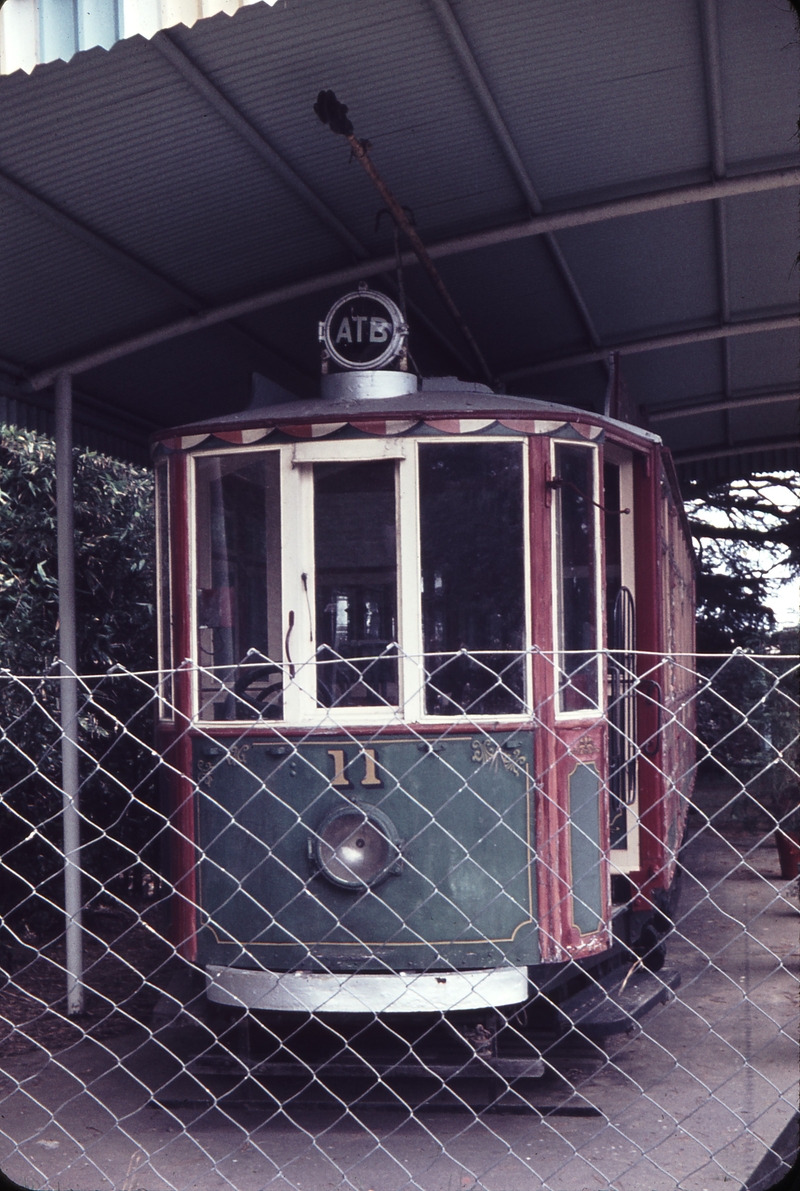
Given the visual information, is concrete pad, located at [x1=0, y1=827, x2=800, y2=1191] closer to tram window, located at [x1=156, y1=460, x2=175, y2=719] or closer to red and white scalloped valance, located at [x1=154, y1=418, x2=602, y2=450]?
tram window, located at [x1=156, y1=460, x2=175, y2=719]

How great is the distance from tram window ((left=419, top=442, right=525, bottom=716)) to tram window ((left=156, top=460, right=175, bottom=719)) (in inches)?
44.5

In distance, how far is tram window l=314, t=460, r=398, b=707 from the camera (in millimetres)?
4523

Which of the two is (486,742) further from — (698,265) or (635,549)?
(698,265)

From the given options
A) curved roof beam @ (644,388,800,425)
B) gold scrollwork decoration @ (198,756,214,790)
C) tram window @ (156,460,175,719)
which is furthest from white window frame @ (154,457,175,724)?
curved roof beam @ (644,388,800,425)

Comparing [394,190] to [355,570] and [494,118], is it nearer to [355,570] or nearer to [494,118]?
[494,118]

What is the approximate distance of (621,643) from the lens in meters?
5.45

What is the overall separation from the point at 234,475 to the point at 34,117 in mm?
1463

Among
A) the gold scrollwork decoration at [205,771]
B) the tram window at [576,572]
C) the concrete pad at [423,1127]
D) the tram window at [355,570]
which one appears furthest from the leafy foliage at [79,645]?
the tram window at [576,572]

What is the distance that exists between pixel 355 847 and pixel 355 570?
3.40ft

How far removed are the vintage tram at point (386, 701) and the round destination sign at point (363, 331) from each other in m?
0.14

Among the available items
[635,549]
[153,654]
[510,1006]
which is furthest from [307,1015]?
[153,654]

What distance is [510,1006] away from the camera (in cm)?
475

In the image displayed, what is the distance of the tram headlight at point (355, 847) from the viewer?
4.29m

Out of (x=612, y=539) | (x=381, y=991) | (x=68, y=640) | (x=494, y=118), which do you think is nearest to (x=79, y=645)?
(x=68, y=640)
